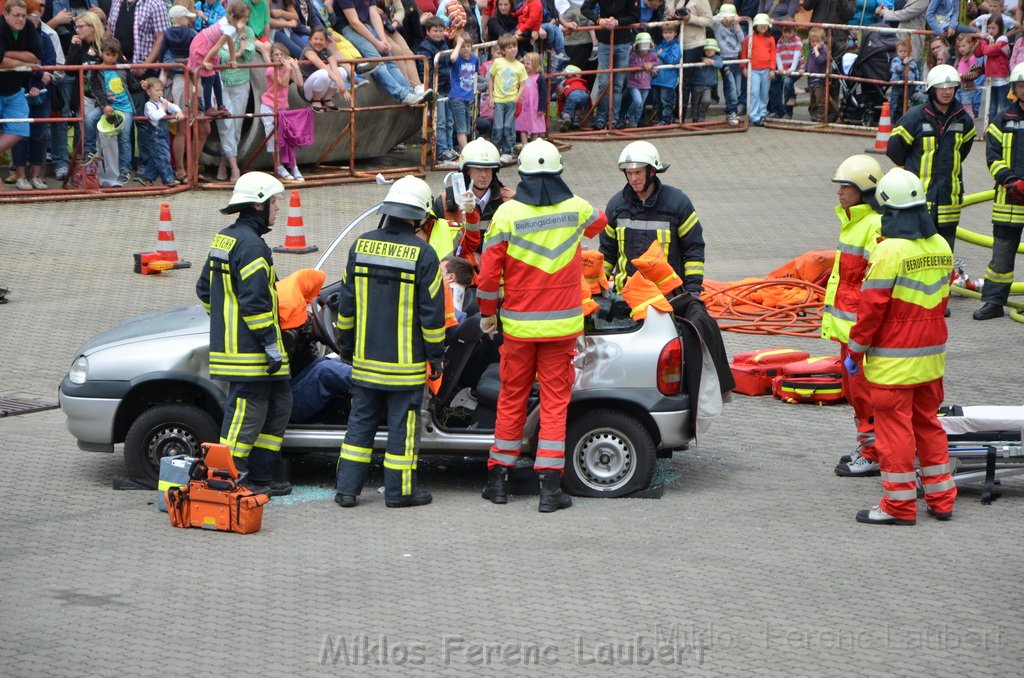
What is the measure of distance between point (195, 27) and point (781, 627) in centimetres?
1316

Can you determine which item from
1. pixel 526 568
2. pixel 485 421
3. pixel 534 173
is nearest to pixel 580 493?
pixel 485 421

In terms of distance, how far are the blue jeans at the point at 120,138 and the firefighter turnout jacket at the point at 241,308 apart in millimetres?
8964

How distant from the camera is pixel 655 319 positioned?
26.9 ft

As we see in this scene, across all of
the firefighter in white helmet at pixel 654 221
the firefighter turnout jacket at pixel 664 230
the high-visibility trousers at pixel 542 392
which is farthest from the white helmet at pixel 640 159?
the high-visibility trousers at pixel 542 392

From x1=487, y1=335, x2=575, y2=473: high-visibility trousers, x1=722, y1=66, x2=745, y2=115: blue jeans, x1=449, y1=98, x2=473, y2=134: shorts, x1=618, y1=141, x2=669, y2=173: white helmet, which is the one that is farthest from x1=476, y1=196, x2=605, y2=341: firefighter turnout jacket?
x1=722, y1=66, x2=745, y2=115: blue jeans

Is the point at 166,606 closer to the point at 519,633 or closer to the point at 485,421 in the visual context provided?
the point at 519,633

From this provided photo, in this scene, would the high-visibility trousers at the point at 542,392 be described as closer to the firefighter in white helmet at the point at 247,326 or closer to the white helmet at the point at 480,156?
the firefighter in white helmet at the point at 247,326

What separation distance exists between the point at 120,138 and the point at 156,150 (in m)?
0.41

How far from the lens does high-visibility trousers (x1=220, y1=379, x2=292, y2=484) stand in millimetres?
7996

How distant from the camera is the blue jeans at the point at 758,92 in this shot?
2180cm

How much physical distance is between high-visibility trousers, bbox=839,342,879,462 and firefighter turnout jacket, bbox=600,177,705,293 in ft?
3.51

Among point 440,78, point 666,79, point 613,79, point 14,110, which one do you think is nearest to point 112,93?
point 14,110

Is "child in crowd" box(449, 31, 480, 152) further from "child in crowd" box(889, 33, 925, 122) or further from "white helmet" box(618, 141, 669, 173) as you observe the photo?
"white helmet" box(618, 141, 669, 173)

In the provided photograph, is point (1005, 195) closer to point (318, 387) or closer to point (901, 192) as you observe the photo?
point (901, 192)
